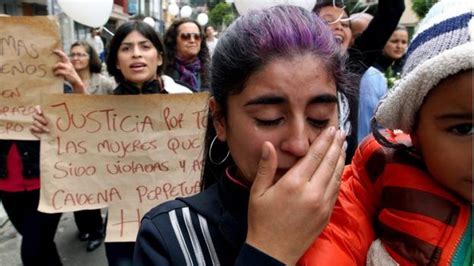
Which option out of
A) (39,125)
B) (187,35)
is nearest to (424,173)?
(39,125)

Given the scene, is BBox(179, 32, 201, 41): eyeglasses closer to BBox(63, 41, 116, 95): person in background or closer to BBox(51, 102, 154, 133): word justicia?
BBox(63, 41, 116, 95): person in background

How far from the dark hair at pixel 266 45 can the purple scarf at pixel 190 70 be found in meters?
2.80

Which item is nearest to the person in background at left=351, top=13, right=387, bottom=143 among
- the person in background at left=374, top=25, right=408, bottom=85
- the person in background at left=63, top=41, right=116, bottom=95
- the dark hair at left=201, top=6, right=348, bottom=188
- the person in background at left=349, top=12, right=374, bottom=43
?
the person in background at left=349, top=12, right=374, bottom=43

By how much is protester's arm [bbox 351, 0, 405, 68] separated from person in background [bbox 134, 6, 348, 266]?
133 centimetres

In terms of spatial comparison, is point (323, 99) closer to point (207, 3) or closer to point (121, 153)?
point (121, 153)

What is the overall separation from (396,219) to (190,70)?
3.31m

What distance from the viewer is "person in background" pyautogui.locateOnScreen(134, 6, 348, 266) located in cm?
84

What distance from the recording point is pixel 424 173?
91cm

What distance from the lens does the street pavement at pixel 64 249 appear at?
3641mm

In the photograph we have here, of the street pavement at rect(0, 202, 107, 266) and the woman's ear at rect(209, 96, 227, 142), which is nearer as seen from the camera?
the woman's ear at rect(209, 96, 227, 142)

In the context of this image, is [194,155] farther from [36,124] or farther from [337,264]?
[337,264]

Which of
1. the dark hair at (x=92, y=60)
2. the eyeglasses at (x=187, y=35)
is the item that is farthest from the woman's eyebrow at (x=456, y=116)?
the dark hair at (x=92, y=60)

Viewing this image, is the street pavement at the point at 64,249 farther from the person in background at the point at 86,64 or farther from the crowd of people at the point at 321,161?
the crowd of people at the point at 321,161

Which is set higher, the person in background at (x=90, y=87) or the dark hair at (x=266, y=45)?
the dark hair at (x=266, y=45)
